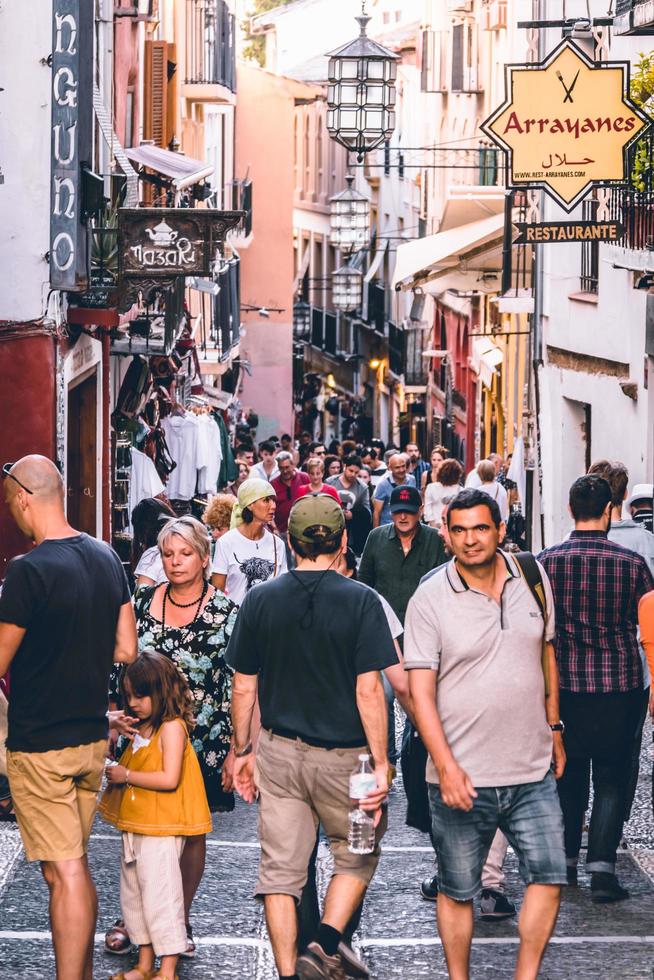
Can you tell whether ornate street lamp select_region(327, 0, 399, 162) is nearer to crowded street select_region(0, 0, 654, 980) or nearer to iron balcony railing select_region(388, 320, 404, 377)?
crowded street select_region(0, 0, 654, 980)

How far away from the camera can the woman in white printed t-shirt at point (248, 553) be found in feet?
33.8

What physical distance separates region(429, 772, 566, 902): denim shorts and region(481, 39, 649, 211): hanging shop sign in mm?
8135

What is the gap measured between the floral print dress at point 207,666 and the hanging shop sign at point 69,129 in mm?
7264

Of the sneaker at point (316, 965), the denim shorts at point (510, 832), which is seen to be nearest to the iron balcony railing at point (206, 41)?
the denim shorts at point (510, 832)

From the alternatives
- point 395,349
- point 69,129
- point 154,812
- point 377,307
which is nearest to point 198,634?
point 154,812

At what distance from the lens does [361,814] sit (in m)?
6.40

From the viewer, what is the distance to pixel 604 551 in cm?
798

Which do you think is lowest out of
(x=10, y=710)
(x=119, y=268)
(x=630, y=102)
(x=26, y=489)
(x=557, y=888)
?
(x=557, y=888)

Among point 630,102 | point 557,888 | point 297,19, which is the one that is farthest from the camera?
point 297,19

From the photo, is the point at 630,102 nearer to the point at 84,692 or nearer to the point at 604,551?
the point at 604,551

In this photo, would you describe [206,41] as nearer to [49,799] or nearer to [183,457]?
[183,457]

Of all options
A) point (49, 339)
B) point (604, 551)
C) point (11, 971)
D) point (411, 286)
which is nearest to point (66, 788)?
point (11, 971)

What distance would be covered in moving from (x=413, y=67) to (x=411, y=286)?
29902 mm

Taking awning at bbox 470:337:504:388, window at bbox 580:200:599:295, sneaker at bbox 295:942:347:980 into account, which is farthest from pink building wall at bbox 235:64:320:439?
sneaker at bbox 295:942:347:980
